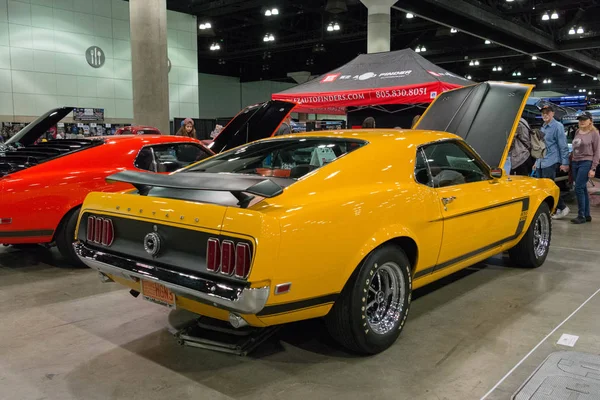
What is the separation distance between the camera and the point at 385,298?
317 cm

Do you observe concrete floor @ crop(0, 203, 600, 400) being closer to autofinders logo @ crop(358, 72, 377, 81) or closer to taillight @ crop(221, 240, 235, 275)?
taillight @ crop(221, 240, 235, 275)

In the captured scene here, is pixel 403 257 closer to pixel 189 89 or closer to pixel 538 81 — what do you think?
pixel 189 89

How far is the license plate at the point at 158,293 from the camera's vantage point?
275cm

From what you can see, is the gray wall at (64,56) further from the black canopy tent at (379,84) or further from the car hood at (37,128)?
the car hood at (37,128)

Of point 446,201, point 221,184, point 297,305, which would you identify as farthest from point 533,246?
point 221,184

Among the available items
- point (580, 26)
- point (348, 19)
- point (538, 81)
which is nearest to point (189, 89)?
point (348, 19)

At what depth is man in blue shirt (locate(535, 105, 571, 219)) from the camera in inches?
304

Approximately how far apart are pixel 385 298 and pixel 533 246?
8.18 feet

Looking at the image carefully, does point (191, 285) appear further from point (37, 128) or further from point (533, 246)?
point (37, 128)

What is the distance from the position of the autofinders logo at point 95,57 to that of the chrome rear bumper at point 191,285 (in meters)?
16.0

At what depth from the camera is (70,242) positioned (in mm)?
4988

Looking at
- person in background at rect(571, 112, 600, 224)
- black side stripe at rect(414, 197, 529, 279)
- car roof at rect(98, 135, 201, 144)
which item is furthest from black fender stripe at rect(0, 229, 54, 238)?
person in background at rect(571, 112, 600, 224)

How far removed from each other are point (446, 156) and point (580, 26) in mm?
18971

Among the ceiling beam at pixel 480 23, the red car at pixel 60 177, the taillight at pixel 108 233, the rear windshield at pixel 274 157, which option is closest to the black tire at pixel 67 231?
the red car at pixel 60 177
